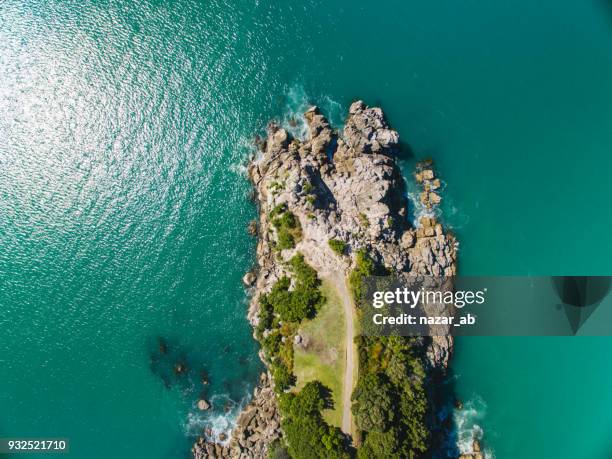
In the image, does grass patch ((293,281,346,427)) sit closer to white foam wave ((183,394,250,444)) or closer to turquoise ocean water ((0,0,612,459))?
turquoise ocean water ((0,0,612,459))

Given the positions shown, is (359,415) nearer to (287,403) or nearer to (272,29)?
(287,403)

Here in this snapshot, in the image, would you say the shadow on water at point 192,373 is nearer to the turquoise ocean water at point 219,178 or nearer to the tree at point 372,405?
the turquoise ocean water at point 219,178

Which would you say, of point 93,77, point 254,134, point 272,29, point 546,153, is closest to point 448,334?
point 546,153

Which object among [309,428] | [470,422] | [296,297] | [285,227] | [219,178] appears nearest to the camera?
[309,428]

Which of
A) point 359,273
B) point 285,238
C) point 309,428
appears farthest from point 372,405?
point 285,238

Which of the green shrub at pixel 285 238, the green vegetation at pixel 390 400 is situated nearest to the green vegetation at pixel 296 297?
the green shrub at pixel 285 238

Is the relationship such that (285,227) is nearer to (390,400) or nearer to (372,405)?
(372,405)
